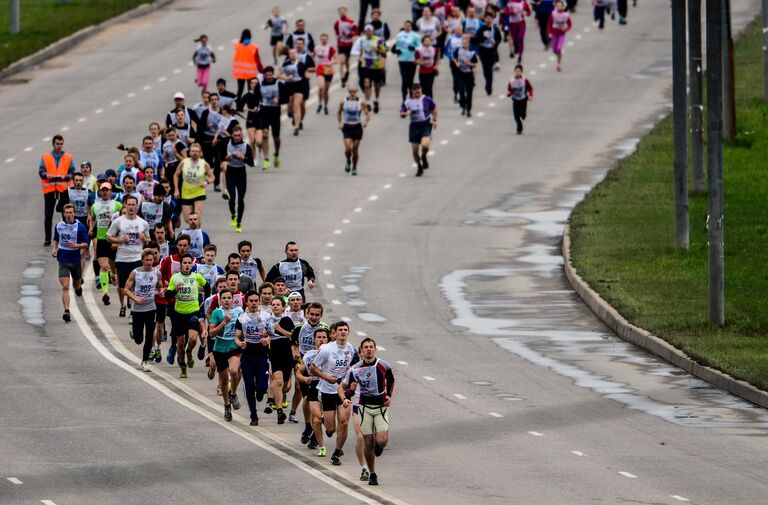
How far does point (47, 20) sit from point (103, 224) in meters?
29.9

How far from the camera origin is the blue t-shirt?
99.7ft

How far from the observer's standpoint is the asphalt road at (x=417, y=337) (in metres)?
21.3

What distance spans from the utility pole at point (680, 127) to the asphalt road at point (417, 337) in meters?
2.30

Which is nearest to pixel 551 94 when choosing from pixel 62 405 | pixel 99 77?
pixel 99 77

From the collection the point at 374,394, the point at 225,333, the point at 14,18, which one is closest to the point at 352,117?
the point at 225,333

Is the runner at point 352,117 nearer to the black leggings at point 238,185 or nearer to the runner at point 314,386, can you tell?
the black leggings at point 238,185

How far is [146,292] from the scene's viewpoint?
26953mm

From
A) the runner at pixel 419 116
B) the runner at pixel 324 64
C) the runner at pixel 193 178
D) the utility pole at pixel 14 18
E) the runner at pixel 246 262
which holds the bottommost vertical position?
the runner at pixel 246 262

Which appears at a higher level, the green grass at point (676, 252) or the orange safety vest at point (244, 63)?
the orange safety vest at point (244, 63)

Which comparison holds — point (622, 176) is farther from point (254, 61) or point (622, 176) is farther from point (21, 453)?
point (21, 453)

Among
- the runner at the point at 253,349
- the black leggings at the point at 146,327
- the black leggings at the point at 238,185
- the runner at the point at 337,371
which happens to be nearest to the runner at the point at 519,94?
the black leggings at the point at 238,185

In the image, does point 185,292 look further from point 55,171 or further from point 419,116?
point 419,116

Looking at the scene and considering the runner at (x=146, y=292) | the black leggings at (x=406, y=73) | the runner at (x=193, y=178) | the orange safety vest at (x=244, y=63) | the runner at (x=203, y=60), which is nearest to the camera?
the runner at (x=146, y=292)

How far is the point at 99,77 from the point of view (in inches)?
2095
